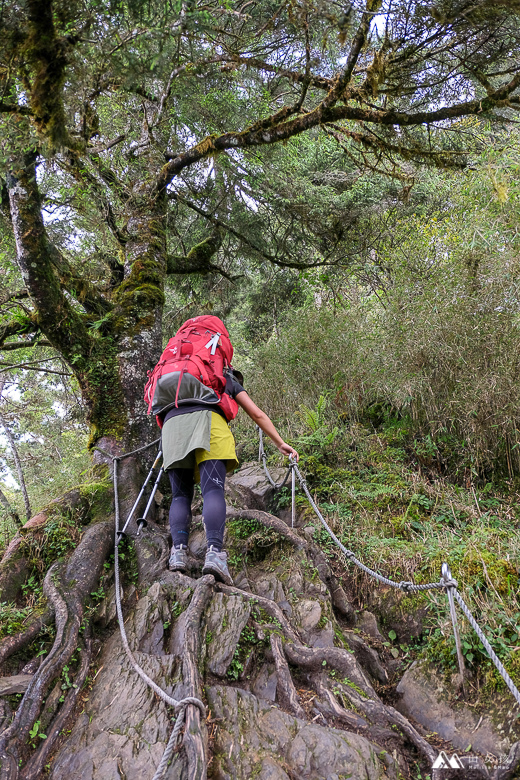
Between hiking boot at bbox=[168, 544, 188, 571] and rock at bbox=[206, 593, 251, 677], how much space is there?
16.5 inches

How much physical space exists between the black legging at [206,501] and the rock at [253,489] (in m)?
1.38

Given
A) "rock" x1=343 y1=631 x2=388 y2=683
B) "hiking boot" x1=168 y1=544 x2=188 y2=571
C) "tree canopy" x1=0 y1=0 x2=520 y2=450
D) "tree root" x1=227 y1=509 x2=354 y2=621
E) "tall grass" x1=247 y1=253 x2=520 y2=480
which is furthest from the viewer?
"tall grass" x1=247 y1=253 x2=520 y2=480

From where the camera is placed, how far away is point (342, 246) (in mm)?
8773

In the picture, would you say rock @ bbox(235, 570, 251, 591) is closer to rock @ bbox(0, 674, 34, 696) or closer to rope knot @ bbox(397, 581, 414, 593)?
rope knot @ bbox(397, 581, 414, 593)

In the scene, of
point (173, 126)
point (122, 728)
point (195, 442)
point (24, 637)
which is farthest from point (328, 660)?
point (173, 126)

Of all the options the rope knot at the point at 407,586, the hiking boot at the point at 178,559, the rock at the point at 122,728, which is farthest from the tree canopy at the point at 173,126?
the rope knot at the point at 407,586

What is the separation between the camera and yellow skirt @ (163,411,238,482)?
3.39 metres

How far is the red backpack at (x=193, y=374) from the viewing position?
3486 mm

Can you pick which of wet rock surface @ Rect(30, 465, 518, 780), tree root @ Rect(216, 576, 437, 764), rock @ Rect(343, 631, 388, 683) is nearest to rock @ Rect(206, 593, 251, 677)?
wet rock surface @ Rect(30, 465, 518, 780)

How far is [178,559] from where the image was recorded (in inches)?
138

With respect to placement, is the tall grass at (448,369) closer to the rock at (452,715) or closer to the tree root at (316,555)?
the tree root at (316,555)

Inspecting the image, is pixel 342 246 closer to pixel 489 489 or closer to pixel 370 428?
pixel 370 428

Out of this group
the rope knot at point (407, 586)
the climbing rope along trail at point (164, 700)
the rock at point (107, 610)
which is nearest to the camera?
the climbing rope along trail at point (164, 700)

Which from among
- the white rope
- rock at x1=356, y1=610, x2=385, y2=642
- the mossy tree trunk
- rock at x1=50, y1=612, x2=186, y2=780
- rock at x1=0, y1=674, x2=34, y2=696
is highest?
the mossy tree trunk
